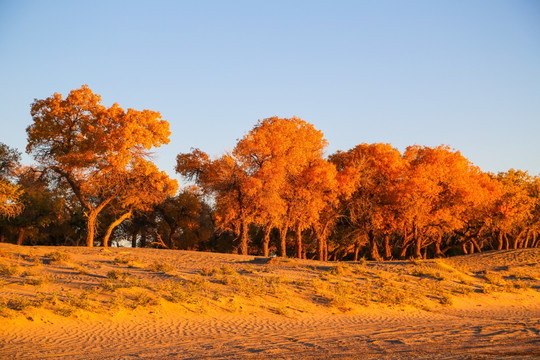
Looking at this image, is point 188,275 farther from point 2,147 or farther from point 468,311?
point 2,147

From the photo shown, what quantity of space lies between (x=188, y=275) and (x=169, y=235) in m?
29.8

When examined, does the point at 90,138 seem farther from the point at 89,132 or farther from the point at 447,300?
the point at 447,300

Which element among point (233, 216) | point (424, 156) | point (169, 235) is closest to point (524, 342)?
point (233, 216)

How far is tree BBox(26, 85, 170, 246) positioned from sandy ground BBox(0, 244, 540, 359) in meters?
9.56

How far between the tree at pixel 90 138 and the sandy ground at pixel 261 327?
31.4 ft

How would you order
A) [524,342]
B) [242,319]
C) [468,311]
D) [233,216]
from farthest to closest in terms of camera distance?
[233,216] < [468,311] < [242,319] < [524,342]

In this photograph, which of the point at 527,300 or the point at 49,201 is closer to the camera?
the point at 527,300

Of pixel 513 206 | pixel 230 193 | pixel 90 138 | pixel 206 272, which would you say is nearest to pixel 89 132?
pixel 90 138

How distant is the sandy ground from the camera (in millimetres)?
11070

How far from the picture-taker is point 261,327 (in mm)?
14766

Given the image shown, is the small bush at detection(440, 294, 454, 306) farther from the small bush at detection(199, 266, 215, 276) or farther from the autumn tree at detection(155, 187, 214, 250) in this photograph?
the autumn tree at detection(155, 187, 214, 250)

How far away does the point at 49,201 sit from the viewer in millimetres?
44375

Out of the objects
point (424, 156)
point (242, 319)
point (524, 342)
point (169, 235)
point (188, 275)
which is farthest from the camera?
point (169, 235)

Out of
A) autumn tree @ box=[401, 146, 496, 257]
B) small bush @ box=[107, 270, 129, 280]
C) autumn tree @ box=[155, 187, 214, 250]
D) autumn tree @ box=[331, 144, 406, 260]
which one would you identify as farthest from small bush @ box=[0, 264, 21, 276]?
autumn tree @ box=[401, 146, 496, 257]
